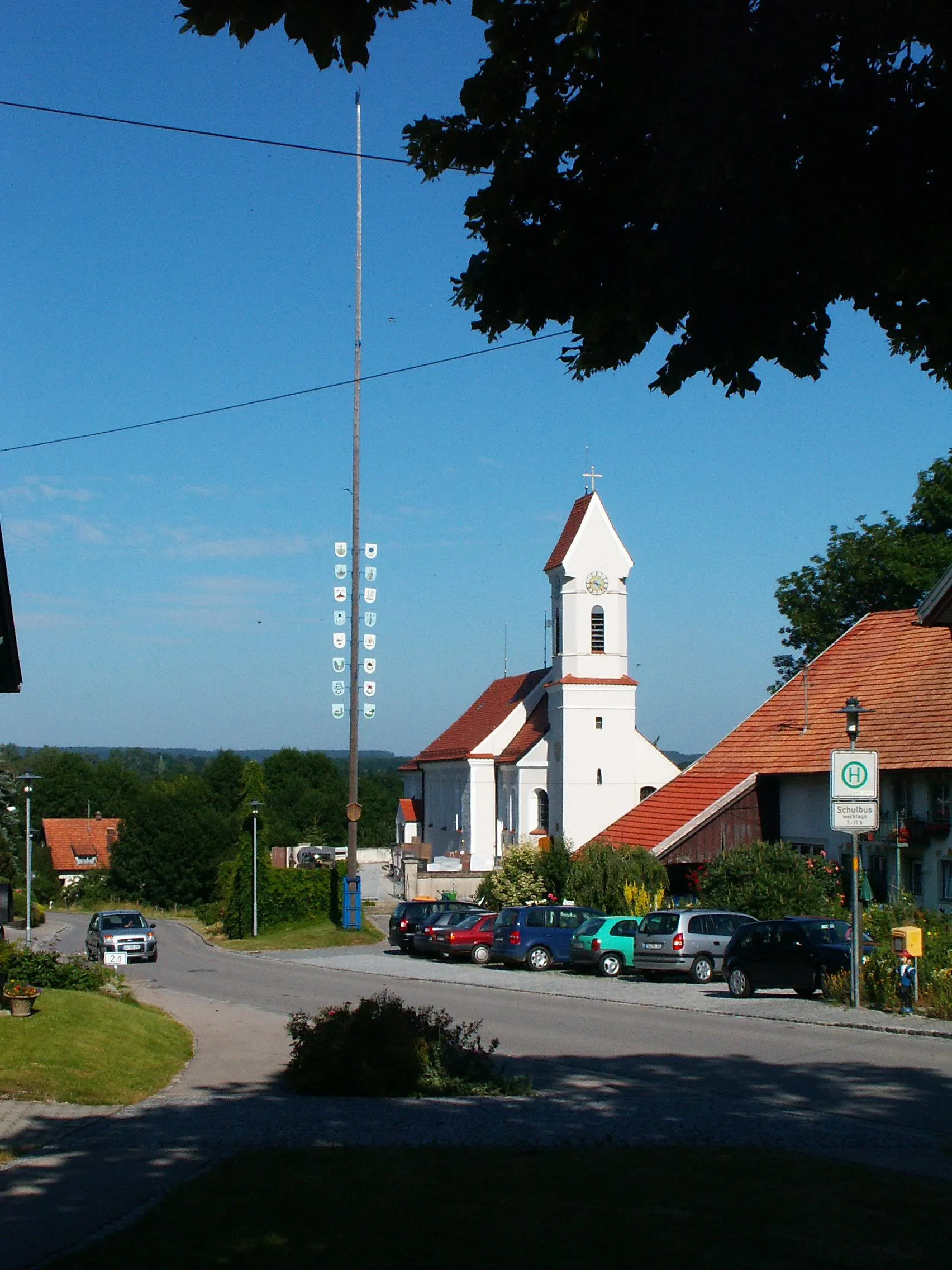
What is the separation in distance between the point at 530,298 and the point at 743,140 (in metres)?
1.38

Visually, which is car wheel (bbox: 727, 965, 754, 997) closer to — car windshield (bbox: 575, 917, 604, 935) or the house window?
car windshield (bbox: 575, 917, 604, 935)

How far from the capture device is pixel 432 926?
37.4 m

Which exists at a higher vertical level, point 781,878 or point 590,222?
point 590,222

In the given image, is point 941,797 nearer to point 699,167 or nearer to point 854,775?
point 854,775

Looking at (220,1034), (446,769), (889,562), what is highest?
(889,562)

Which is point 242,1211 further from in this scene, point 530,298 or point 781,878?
point 781,878

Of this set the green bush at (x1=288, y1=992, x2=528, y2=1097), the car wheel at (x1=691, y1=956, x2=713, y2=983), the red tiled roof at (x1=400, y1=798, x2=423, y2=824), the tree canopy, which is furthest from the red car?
the red tiled roof at (x1=400, y1=798, x2=423, y2=824)

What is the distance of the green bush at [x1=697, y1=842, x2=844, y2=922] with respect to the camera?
110ft

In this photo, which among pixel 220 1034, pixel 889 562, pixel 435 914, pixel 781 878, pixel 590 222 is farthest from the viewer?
pixel 889 562

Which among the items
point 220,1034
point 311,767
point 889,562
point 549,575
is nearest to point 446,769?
point 549,575

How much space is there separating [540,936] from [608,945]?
9.57 feet

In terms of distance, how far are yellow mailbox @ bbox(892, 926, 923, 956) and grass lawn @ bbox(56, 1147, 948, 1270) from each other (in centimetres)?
1206

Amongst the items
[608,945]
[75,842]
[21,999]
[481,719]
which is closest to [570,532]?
[481,719]

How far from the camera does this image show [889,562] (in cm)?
4831
